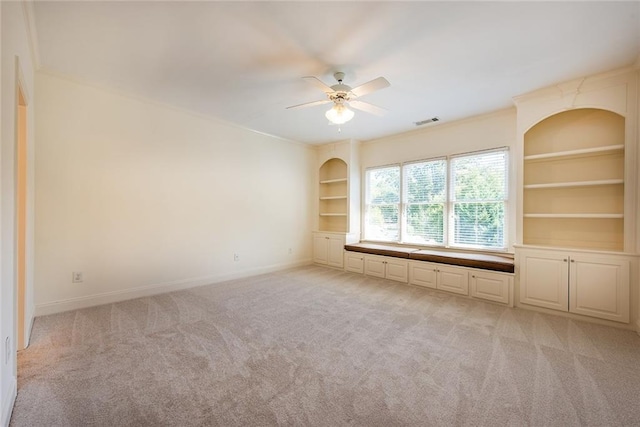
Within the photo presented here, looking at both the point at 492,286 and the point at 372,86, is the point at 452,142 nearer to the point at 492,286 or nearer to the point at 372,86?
the point at 492,286

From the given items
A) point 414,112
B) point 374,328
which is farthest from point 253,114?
point 374,328

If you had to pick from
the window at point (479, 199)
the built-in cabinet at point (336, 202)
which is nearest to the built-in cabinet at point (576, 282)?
the window at point (479, 199)

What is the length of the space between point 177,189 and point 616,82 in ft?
18.6

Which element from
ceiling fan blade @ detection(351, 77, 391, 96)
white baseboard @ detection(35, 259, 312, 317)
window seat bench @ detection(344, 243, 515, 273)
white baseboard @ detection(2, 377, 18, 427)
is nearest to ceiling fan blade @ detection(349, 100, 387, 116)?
ceiling fan blade @ detection(351, 77, 391, 96)

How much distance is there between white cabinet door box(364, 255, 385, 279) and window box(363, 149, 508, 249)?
677 mm

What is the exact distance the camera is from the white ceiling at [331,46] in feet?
6.88

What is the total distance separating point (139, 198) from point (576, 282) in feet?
18.4

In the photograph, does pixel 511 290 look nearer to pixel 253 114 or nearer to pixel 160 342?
pixel 160 342

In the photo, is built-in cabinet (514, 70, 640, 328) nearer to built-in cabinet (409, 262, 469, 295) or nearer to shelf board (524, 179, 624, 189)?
shelf board (524, 179, 624, 189)

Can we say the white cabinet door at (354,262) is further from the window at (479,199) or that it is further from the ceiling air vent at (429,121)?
the ceiling air vent at (429,121)

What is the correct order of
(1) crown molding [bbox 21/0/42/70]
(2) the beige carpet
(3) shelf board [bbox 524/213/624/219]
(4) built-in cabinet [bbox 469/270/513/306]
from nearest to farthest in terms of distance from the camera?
(2) the beige carpet
(1) crown molding [bbox 21/0/42/70]
(3) shelf board [bbox 524/213/624/219]
(4) built-in cabinet [bbox 469/270/513/306]

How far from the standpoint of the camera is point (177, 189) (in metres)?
4.11

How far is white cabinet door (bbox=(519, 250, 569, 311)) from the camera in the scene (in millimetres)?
3168

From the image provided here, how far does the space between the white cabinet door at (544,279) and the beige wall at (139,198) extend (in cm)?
410
